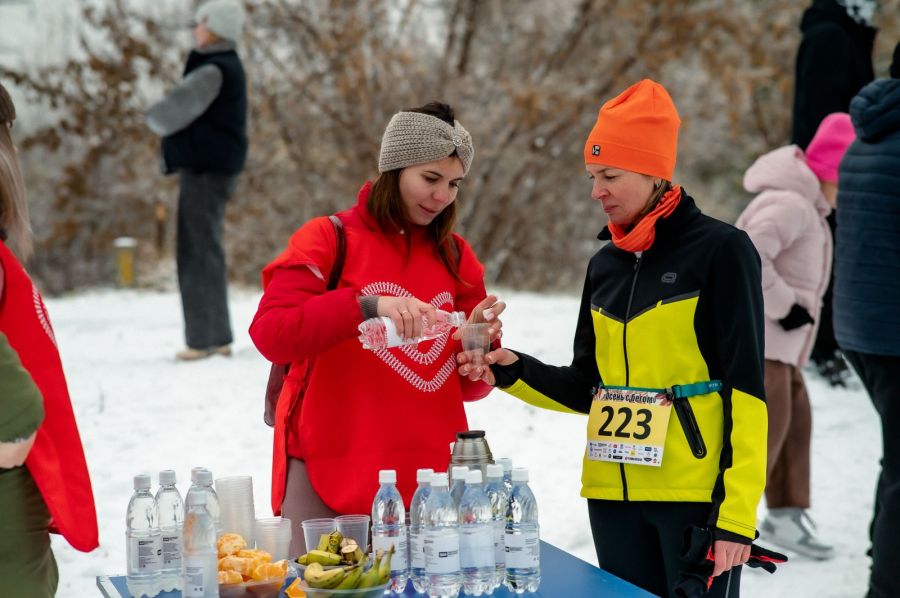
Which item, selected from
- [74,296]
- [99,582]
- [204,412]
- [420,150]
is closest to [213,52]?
[204,412]

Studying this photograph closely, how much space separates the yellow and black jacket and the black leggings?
5 centimetres

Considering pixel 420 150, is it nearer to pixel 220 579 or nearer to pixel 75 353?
pixel 220 579

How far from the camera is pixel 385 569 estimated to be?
2322 mm

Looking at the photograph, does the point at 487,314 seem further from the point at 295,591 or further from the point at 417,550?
the point at 295,591

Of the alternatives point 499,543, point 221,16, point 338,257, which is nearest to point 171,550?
point 499,543

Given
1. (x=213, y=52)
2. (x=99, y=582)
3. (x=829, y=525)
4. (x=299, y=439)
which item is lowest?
(x=829, y=525)

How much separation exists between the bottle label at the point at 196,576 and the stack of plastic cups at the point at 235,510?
35 centimetres

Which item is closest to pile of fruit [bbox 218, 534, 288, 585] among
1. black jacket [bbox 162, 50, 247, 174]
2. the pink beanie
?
the pink beanie

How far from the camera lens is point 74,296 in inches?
520

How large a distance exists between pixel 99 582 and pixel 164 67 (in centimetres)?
1422

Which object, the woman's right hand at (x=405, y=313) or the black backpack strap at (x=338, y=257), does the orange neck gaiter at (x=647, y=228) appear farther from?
the black backpack strap at (x=338, y=257)

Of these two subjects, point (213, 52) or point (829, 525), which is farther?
point (213, 52)

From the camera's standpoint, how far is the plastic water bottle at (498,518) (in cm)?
253

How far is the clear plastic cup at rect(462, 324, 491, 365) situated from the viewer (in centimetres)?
293
